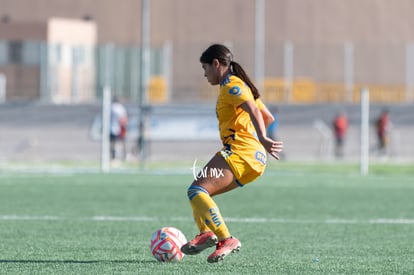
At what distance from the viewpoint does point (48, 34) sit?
56.8 metres

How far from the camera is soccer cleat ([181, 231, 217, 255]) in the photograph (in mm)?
9680

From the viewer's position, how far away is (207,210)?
966cm

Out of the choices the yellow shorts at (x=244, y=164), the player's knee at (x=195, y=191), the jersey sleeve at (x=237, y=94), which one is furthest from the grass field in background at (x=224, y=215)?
the jersey sleeve at (x=237, y=94)

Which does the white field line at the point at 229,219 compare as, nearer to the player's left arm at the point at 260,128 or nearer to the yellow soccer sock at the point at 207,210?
the yellow soccer sock at the point at 207,210

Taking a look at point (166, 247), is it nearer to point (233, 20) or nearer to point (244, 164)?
point (244, 164)

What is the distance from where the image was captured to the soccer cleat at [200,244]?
9.68 meters

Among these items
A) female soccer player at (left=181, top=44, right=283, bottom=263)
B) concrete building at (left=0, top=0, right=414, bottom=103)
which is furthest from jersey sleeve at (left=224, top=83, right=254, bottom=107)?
concrete building at (left=0, top=0, right=414, bottom=103)

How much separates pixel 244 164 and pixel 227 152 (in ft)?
0.64

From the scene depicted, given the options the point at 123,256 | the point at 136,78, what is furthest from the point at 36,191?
the point at 136,78

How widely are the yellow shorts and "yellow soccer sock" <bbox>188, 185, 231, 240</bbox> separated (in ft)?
1.11

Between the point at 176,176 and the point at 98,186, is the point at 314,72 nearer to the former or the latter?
the point at 176,176

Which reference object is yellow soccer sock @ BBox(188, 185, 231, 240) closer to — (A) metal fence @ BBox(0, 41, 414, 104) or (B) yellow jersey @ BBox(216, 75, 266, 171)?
(B) yellow jersey @ BBox(216, 75, 266, 171)

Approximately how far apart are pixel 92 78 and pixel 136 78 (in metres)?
3.50

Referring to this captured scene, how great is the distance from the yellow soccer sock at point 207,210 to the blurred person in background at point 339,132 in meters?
32.0
